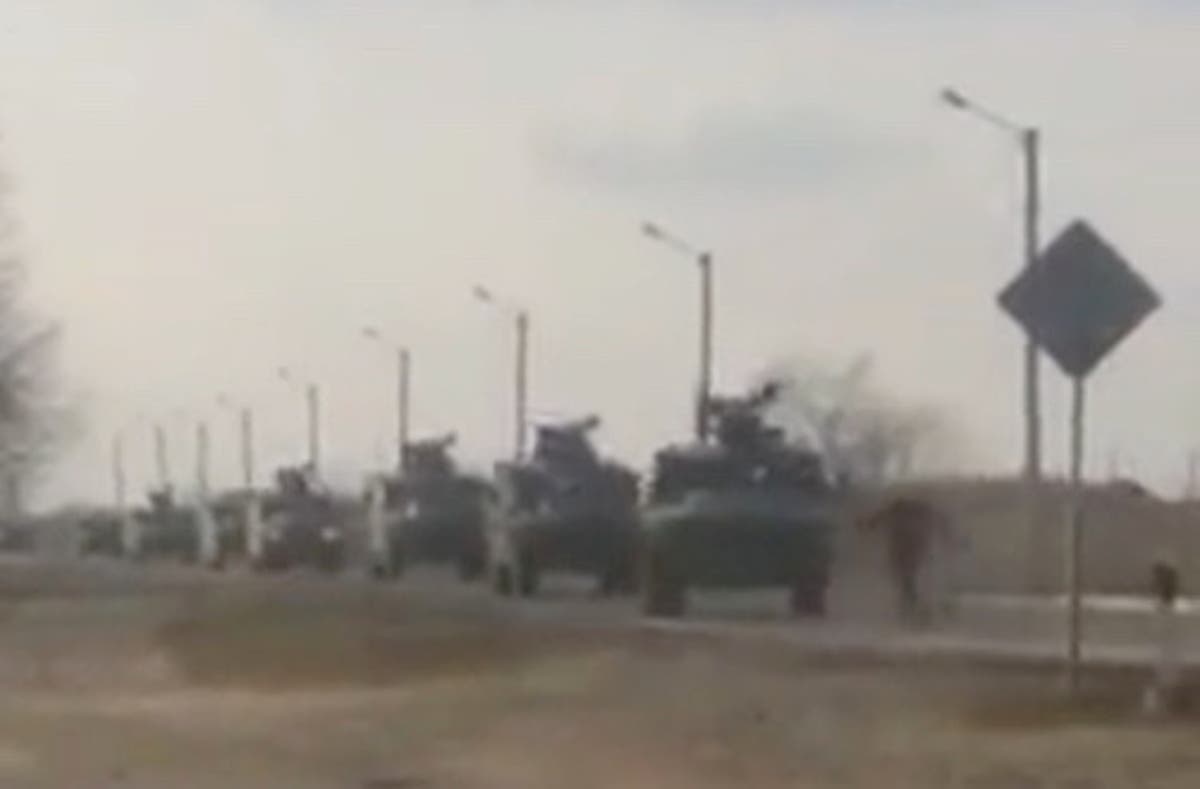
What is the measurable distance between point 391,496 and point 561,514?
14.9 metres

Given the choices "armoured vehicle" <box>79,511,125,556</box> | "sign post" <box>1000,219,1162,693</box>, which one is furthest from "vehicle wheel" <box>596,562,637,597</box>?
"armoured vehicle" <box>79,511,125,556</box>

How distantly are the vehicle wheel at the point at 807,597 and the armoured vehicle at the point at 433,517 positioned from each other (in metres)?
17.9

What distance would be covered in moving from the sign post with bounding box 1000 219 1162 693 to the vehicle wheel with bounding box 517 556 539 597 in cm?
3444

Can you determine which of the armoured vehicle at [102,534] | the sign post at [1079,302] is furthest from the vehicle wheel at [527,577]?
the armoured vehicle at [102,534]

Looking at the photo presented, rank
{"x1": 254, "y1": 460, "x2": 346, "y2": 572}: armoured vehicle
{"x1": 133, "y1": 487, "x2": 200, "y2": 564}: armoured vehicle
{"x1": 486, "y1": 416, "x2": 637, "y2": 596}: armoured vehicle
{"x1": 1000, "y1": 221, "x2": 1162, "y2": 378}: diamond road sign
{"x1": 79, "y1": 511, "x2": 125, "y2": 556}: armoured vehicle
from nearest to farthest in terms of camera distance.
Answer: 1. {"x1": 1000, "y1": 221, "x2": 1162, "y2": 378}: diamond road sign
2. {"x1": 486, "y1": 416, "x2": 637, "y2": 596}: armoured vehicle
3. {"x1": 254, "y1": 460, "x2": 346, "y2": 572}: armoured vehicle
4. {"x1": 133, "y1": 487, "x2": 200, "y2": 564}: armoured vehicle
5. {"x1": 79, "y1": 511, "x2": 125, "y2": 556}: armoured vehicle

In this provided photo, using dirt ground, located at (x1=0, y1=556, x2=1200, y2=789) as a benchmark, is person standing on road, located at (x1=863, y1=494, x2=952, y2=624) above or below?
above

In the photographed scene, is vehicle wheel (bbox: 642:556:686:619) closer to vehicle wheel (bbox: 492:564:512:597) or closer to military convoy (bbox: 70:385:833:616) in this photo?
military convoy (bbox: 70:385:833:616)

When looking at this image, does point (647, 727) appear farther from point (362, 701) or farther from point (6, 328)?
point (6, 328)

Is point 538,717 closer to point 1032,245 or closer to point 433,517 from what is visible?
point 1032,245

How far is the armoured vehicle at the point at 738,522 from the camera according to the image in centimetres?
5156

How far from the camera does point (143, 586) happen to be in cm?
8456

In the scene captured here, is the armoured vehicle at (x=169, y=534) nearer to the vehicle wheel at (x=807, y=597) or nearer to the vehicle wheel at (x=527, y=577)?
the vehicle wheel at (x=527, y=577)

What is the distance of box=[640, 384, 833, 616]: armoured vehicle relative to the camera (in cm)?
5156

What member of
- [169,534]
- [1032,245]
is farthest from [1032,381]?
[169,534]
